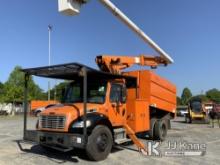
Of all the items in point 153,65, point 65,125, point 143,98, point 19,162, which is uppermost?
point 153,65

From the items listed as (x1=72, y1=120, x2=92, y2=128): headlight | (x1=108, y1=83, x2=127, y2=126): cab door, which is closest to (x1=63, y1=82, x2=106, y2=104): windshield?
(x1=108, y1=83, x2=127, y2=126): cab door

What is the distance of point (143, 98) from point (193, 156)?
3909 mm

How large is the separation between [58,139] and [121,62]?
5.12 metres

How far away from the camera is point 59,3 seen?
704cm

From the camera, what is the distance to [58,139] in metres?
10.2

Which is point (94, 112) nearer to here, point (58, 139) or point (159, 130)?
point (58, 139)

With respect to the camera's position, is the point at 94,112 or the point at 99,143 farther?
the point at 94,112

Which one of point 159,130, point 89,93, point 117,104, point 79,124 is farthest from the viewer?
point 159,130

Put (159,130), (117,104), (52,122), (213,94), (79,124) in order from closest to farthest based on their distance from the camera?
(79,124), (52,122), (117,104), (159,130), (213,94)

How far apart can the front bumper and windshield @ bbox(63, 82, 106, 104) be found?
1773mm

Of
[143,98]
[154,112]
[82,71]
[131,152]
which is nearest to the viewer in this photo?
[82,71]

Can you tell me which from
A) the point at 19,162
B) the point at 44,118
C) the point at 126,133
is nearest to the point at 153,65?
the point at 126,133

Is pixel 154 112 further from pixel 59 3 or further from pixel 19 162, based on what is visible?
pixel 59 3

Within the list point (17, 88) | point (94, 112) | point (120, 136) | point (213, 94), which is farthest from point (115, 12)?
point (213, 94)
